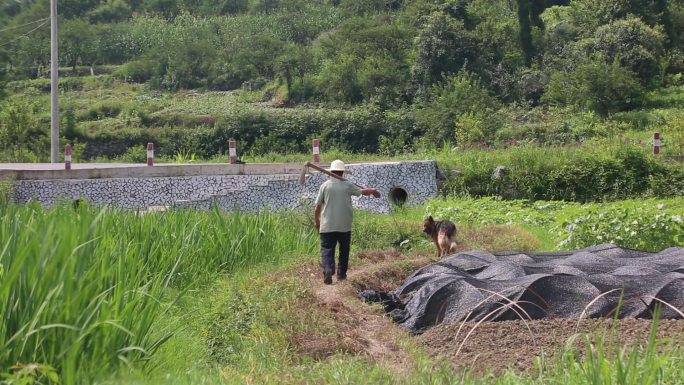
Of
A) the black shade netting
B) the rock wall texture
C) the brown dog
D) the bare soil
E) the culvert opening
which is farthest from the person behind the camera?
the culvert opening

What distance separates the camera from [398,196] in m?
20.4

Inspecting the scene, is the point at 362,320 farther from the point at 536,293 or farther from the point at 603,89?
the point at 603,89

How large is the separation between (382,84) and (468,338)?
95.9 ft

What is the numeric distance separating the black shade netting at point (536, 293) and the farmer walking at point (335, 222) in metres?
0.84

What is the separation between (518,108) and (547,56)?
5.61 meters

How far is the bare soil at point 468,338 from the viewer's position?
6.80 metres

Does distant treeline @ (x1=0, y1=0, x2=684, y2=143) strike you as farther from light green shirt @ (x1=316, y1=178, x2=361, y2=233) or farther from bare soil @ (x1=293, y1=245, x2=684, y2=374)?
bare soil @ (x1=293, y1=245, x2=684, y2=374)

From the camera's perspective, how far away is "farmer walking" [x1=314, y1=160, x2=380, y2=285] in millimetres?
10750

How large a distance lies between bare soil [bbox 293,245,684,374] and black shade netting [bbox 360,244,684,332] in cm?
22

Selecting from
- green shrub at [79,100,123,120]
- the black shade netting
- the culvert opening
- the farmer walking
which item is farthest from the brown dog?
green shrub at [79,100,123,120]

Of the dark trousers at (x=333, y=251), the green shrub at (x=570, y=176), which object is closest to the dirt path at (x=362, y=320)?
the dark trousers at (x=333, y=251)

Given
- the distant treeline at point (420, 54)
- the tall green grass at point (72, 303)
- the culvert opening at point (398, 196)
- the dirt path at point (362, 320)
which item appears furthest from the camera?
the distant treeline at point (420, 54)

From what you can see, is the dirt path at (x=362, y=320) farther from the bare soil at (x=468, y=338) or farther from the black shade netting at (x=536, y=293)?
the black shade netting at (x=536, y=293)

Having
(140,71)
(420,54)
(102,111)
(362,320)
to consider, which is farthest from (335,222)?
(140,71)
